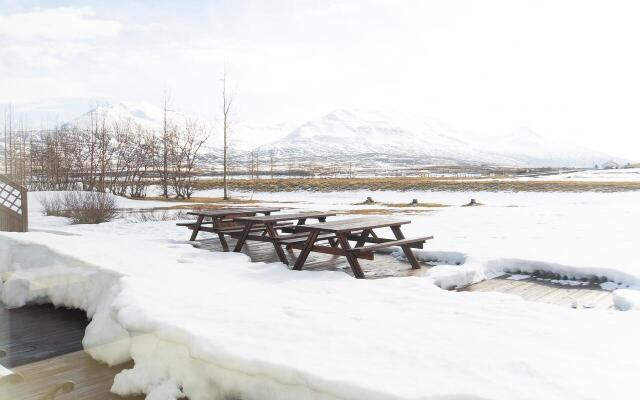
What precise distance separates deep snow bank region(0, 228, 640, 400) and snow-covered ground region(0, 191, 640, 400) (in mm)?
12

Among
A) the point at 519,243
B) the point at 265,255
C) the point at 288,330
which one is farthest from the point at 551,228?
the point at 288,330

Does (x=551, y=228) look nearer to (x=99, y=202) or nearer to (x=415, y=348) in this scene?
(x=415, y=348)

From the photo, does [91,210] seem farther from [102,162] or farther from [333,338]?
[102,162]

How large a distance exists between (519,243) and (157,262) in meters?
6.36

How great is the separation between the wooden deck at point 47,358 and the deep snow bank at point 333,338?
0.52 feet

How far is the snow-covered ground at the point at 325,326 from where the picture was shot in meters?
3.15

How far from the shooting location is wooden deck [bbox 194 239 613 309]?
5.72m

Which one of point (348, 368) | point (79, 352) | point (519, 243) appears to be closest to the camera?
point (348, 368)

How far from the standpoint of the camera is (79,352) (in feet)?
15.8

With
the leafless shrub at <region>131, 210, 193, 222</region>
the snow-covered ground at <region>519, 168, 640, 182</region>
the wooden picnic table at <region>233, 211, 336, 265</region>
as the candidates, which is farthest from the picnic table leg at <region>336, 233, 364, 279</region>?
the snow-covered ground at <region>519, 168, 640, 182</region>

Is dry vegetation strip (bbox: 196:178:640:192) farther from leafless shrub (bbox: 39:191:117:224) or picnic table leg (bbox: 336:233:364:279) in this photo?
picnic table leg (bbox: 336:233:364:279)

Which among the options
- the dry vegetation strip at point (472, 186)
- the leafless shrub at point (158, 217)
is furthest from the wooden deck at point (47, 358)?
the dry vegetation strip at point (472, 186)

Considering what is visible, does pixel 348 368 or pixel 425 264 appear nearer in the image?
pixel 348 368

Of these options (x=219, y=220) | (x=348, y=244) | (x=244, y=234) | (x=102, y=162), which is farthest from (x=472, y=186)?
(x=348, y=244)
